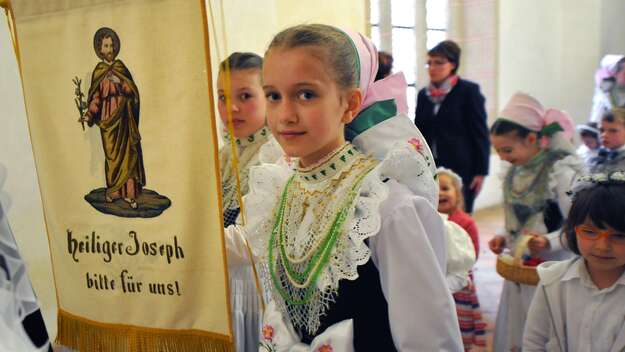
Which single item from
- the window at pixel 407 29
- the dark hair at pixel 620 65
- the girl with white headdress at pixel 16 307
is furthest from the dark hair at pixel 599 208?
the dark hair at pixel 620 65

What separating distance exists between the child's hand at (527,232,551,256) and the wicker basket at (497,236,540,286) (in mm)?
31

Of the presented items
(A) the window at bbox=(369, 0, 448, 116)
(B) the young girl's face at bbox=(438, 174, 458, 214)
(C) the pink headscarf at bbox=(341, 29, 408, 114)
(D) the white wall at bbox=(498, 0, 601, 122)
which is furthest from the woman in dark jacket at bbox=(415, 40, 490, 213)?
(D) the white wall at bbox=(498, 0, 601, 122)

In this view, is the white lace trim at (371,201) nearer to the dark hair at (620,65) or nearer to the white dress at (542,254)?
the white dress at (542,254)

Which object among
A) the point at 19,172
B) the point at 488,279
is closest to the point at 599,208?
the point at 19,172

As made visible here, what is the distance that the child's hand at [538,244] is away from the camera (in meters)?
2.87

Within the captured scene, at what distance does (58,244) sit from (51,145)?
295 mm

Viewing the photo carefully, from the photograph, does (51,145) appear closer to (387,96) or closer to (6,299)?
(6,299)

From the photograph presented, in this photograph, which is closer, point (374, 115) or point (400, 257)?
point (400, 257)

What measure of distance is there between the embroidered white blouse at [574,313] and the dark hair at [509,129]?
3.67ft

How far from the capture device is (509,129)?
325cm

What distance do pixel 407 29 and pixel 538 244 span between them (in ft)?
12.1

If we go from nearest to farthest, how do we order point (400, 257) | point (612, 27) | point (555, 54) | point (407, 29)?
point (400, 257), point (407, 29), point (612, 27), point (555, 54)

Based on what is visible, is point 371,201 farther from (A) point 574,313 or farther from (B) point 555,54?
(B) point 555,54

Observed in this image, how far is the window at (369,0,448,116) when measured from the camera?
5465 mm
